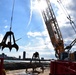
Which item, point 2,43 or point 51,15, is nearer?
point 2,43

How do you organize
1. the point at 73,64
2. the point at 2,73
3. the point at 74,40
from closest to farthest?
the point at 73,64 → the point at 2,73 → the point at 74,40

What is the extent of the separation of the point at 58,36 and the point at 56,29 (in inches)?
89.2

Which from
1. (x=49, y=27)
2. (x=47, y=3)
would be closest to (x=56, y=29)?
(x=49, y=27)

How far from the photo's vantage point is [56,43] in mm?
60531

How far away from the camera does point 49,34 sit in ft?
205

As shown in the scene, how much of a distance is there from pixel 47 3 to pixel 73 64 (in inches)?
2315

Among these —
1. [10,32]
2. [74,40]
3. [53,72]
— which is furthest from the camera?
[74,40]

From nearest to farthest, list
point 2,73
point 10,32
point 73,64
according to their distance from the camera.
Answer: point 73,64 → point 2,73 → point 10,32

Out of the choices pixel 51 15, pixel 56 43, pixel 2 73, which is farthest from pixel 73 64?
pixel 51 15

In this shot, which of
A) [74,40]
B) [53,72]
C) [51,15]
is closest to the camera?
[53,72]

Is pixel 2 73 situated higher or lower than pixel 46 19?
lower

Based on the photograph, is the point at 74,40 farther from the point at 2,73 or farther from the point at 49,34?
the point at 2,73

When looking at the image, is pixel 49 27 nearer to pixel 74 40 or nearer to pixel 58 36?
pixel 58 36

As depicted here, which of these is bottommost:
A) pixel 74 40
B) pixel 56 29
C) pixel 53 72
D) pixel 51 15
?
pixel 53 72
